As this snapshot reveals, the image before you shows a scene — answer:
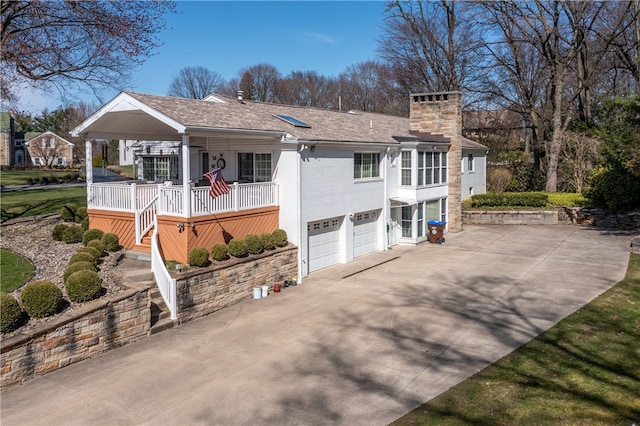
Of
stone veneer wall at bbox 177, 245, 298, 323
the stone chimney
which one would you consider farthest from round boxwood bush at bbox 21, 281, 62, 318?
the stone chimney

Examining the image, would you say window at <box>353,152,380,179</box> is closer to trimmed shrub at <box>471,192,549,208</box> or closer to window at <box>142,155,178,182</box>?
window at <box>142,155,178,182</box>

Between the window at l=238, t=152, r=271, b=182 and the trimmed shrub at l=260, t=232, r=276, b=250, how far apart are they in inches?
101

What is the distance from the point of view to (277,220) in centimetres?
1770

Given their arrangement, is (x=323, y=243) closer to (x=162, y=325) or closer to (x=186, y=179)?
(x=186, y=179)

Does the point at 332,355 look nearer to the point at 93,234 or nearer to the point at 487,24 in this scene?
the point at 93,234

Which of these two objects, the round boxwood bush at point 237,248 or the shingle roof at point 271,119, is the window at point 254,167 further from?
the round boxwood bush at point 237,248

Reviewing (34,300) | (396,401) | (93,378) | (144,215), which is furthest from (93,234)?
(396,401)

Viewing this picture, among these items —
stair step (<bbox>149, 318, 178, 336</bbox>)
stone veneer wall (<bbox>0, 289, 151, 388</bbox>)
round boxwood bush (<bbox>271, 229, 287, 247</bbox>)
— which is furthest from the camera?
round boxwood bush (<bbox>271, 229, 287, 247</bbox>)

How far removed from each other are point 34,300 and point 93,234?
20.9 feet

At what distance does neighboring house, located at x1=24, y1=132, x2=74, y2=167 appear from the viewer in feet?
202

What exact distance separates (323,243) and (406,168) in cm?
657

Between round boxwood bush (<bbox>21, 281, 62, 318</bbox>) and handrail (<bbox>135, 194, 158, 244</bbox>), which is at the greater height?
handrail (<bbox>135, 194, 158, 244</bbox>)

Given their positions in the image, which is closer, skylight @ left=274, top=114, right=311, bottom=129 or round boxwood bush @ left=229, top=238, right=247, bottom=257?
round boxwood bush @ left=229, top=238, right=247, bottom=257

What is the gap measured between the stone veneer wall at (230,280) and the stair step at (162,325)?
10.6 inches
